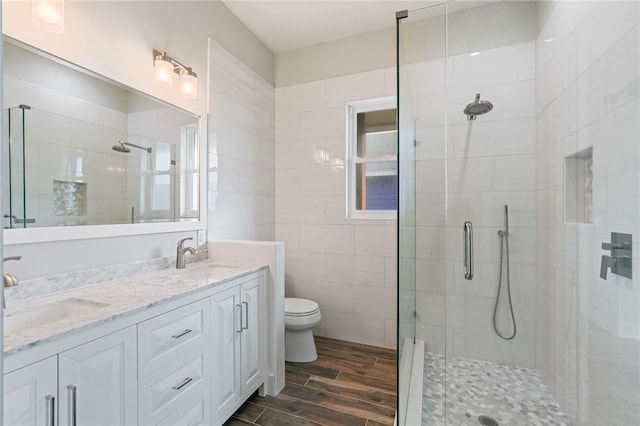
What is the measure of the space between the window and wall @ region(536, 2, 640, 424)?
1.08 meters

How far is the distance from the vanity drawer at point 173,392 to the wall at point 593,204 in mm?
1753

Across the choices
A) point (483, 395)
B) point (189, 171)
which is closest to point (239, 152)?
point (189, 171)

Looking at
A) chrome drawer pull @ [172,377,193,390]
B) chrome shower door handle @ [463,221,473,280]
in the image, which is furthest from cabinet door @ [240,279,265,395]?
chrome shower door handle @ [463,221,473,280]

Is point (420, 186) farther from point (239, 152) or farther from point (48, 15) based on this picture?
point (48, 15)

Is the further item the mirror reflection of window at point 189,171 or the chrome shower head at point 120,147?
the mirror reflection of window at point 189,171

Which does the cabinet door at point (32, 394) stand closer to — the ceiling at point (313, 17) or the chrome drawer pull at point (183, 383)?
the chrome drawer pull at point (183, 383)

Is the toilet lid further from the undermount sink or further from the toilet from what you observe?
the undermount sink

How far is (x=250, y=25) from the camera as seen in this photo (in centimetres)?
265

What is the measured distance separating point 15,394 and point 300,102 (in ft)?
8.80

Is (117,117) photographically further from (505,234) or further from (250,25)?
(505,234)

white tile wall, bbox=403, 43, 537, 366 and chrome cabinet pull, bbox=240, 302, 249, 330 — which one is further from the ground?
white tile wall, bbox=403, 43, 537, 366

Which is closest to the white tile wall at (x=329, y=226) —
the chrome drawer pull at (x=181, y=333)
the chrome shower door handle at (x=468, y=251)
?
the chrome shower door handle at (x=468, y=251)

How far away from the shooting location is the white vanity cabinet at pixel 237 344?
62.7 inches

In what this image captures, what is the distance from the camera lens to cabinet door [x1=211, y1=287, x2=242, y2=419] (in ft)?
5.16
